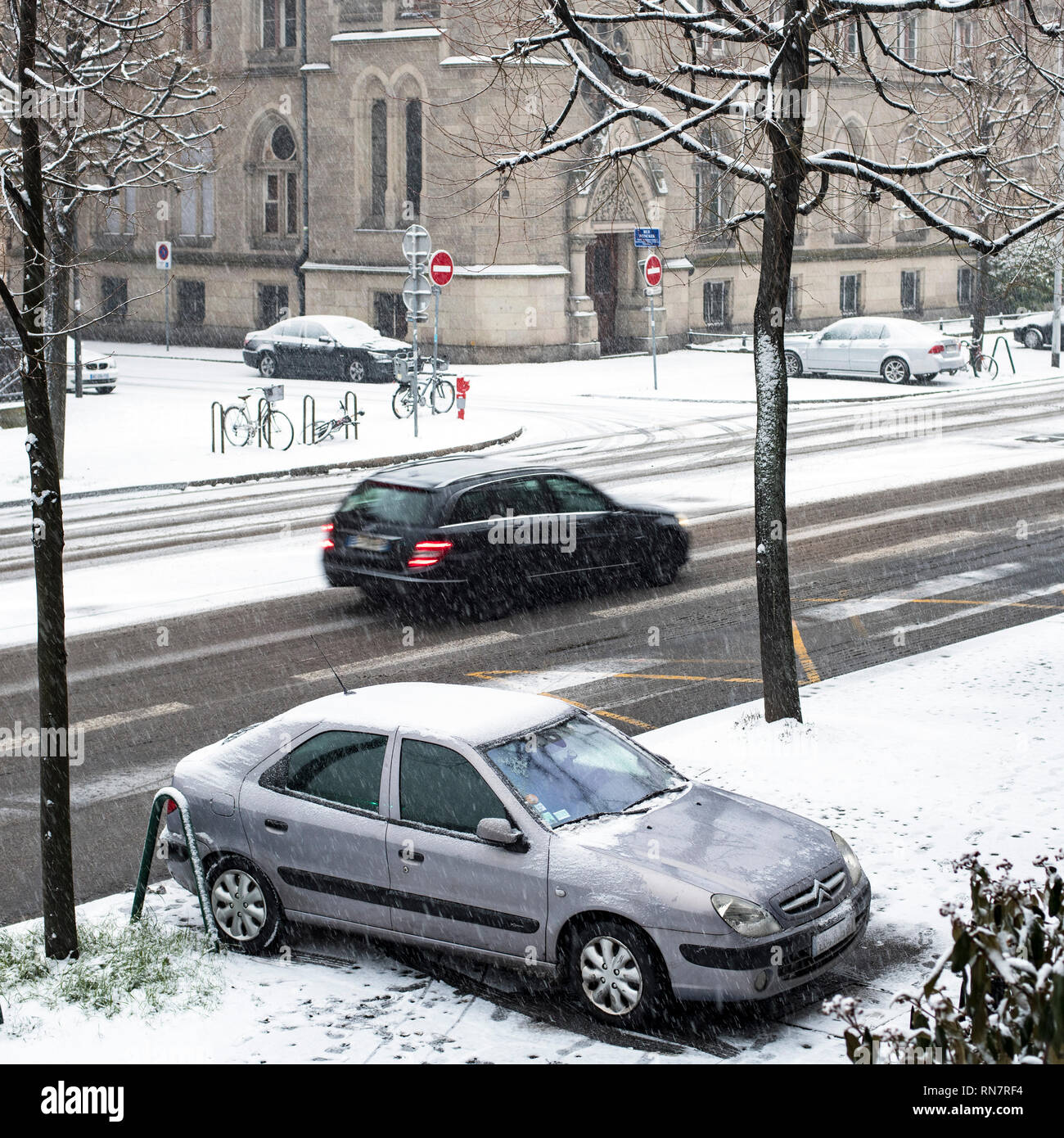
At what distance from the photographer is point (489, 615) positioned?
15781 mm

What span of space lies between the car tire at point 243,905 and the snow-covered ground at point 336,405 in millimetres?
17496

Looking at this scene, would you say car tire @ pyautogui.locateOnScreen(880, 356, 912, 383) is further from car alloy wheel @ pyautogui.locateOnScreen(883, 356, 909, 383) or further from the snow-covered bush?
the snow-covered bush

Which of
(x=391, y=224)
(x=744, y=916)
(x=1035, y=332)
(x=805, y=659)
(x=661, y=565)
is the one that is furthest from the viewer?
(x=1035, y=332)

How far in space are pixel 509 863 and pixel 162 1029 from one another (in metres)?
1.75

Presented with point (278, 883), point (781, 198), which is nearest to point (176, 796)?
point (278, 883)

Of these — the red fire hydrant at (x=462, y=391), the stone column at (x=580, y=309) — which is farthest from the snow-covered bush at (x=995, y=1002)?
the stone column at (x=580, y=309)

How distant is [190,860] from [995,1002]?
4.64m

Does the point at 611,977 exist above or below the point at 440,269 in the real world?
below

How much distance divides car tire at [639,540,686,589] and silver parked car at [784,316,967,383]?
2270 cm

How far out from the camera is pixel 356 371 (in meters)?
40.5

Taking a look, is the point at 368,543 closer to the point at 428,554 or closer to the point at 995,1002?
the point at 428,554

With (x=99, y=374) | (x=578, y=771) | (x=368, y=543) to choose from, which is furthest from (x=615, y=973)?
(x=99, y=374)

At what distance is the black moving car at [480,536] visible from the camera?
15.5m
